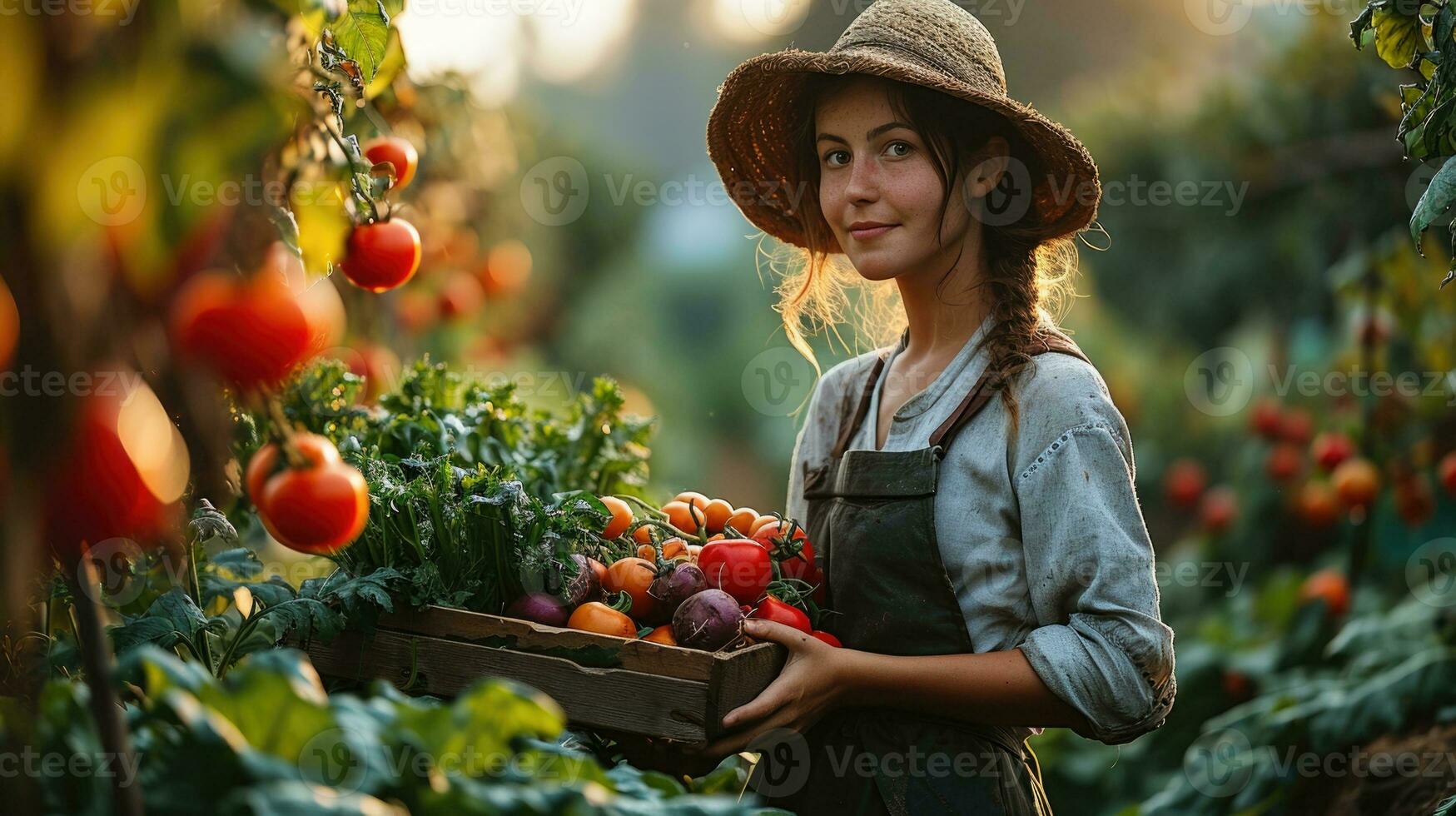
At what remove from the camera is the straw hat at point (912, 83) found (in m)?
1.82

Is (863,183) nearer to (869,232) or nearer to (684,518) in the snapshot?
(869,232)

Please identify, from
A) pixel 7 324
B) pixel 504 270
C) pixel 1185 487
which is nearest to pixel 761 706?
pixel 7 324

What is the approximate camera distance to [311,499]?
94cm

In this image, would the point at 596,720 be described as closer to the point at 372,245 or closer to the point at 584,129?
the point at 372,245

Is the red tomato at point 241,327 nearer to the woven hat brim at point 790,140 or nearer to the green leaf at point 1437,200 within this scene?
the woven hat brim at point 790,140

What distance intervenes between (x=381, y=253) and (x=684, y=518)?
745 mm

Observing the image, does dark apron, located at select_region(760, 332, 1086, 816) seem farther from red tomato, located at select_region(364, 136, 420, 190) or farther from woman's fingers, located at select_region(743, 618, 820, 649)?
red tomato, located at select_region(364, 136, 420, 190)

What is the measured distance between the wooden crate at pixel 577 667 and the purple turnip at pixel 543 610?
2.1 inches

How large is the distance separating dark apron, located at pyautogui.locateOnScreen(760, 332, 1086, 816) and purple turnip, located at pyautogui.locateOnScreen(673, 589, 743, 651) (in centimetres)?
28

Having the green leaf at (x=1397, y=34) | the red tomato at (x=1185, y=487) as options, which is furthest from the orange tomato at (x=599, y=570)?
the red tomato at (x=1185, y=487)

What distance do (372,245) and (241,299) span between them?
58 centimetres

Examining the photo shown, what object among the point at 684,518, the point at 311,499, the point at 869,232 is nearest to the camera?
the point at 311,499

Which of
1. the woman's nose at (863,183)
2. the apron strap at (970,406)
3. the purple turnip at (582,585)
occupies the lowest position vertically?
the purple turnip at (582,585)

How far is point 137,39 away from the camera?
67 cm
